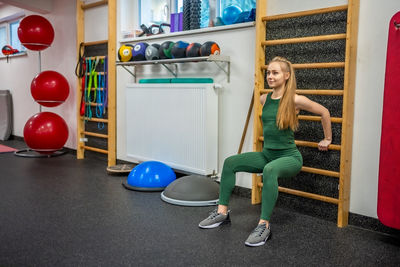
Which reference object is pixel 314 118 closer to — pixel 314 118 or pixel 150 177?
pixel 314 118

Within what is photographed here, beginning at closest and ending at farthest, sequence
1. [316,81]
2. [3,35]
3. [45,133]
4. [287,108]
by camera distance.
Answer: [287,108] < [316,81] < [45,133] < [3,35]

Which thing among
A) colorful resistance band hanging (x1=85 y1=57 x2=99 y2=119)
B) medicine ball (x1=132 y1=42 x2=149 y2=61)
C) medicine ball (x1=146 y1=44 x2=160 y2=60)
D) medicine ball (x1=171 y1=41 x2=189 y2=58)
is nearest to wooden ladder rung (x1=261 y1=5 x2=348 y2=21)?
medicine ball (x1=171 y1=41 x2=189 y2=58)

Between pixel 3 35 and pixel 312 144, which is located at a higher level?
pixel 3 35

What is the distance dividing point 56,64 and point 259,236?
173 inches

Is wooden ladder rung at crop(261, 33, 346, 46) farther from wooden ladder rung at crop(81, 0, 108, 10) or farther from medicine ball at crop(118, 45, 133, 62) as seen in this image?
Answer: wooden ladder rung at crop(81, 0, 108, 10)

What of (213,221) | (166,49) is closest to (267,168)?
(213,221)

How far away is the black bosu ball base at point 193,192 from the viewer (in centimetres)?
306

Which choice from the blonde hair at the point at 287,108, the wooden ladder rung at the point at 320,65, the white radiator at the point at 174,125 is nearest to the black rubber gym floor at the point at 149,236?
the white radiator at the point at 174,125

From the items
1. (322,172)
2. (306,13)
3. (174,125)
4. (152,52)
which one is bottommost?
(322,172)

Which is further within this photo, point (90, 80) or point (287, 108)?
point (90, 80)

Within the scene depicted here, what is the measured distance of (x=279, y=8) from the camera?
300 centimetres

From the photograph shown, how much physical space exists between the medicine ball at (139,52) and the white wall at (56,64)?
5.55ft

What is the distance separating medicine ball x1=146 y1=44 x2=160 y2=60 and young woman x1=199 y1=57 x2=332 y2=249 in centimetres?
148

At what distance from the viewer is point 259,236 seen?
231 cm
